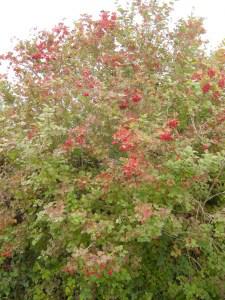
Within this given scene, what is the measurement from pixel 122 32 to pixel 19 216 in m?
2.72

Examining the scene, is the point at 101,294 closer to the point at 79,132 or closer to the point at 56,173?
the point at 56,173

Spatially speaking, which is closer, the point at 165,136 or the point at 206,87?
the point at 165,136

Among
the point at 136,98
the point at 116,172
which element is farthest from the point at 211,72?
the point at 116,172

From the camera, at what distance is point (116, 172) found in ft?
12.4

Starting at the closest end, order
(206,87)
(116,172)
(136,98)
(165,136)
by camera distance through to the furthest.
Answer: (165,136) < (116,172) < (206,87) < (136,98)

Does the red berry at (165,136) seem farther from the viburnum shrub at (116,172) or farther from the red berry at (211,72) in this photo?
the red berry at (211,72)

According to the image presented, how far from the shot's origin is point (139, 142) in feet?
11.6

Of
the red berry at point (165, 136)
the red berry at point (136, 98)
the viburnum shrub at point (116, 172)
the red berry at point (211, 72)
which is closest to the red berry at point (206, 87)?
the viburnum shrub at point (116, 172)

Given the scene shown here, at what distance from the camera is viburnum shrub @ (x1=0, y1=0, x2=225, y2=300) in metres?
3.55

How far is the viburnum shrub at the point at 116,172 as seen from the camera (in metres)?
3.55

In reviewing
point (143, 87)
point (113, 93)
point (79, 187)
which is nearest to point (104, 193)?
point (79, 187)

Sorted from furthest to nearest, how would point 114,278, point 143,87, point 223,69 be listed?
point 223,69 < point 143,87 < point 114,278

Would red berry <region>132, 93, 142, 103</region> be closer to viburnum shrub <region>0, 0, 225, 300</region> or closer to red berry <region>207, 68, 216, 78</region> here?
viburnum shrub <region>0, 0, 225, 300</region>

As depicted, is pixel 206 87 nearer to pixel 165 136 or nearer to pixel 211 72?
pixel 211 72
